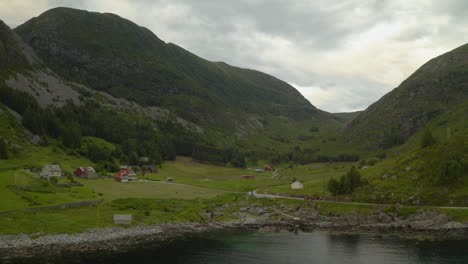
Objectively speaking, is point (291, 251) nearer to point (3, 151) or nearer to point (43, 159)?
point (43, 159)

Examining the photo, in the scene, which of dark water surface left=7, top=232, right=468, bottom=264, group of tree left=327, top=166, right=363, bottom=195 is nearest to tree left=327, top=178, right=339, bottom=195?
group of tree left=327, top=166, right=363, bottom=195

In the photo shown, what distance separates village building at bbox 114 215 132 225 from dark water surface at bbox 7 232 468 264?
1480cm

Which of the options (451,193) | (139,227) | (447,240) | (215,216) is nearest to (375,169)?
(451,193)

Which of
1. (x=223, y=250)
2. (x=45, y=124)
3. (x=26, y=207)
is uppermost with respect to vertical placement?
(x=45, y=124)

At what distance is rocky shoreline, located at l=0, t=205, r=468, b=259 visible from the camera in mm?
65500

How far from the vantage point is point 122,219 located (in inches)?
3275

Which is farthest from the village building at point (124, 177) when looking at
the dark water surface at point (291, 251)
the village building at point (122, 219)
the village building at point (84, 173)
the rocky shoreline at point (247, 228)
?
the dark water surface at point (291, 251)

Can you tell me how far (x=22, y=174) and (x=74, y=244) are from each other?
157ft

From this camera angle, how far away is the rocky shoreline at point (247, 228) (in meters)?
65.5

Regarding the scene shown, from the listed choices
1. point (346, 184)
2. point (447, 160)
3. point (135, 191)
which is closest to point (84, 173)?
point (135, 191)

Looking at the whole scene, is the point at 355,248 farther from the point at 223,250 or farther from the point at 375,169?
the point at 375,169

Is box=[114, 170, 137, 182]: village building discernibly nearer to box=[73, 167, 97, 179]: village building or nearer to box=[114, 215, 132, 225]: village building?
box=[73, 167, 97, 179]: village building

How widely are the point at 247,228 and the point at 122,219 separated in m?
33.5

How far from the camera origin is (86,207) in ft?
301
